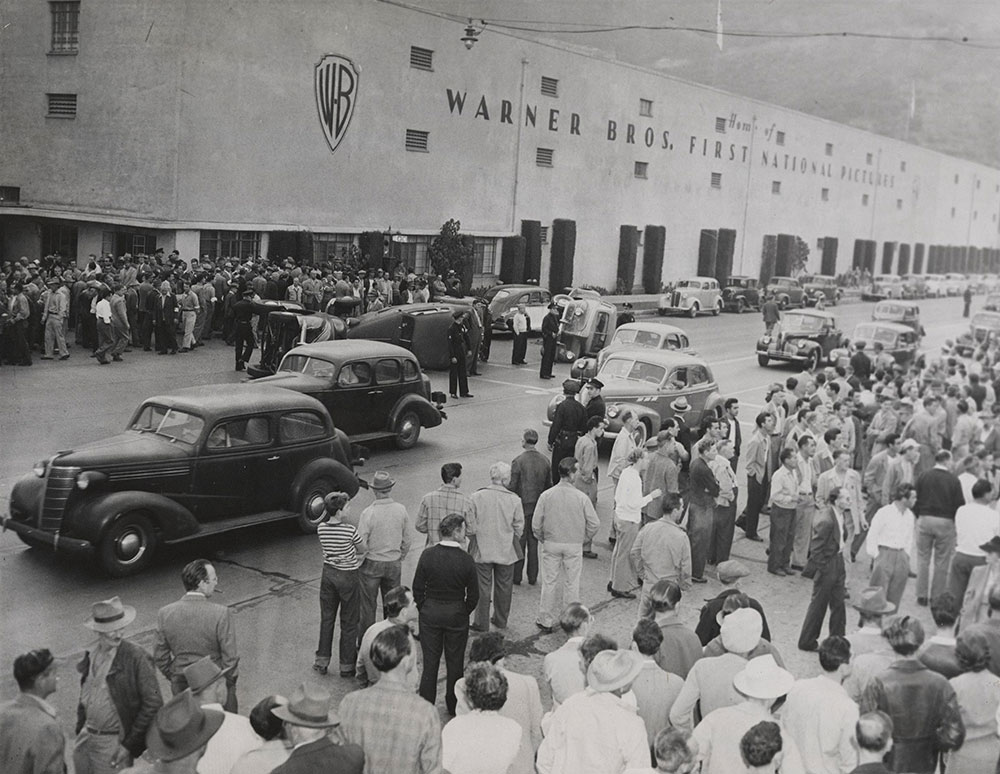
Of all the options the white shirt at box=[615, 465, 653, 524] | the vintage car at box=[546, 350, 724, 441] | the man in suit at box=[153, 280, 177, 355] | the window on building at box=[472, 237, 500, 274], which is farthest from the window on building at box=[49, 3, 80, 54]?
the white shirt at box=[615, 465, 653, 524]

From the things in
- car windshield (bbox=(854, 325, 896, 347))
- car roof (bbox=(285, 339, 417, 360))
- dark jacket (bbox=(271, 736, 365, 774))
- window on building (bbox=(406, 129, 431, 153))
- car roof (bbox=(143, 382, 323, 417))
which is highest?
window on building (bbox=(406, 129, 431, 153))

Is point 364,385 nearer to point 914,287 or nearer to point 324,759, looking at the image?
point 324,759

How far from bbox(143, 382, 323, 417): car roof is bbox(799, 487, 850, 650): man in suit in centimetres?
589

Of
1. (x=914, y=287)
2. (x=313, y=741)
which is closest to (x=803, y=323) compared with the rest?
(x=313, y=741)

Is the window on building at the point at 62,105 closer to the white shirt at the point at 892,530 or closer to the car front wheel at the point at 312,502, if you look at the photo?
the car front wheel at the point at 312,502

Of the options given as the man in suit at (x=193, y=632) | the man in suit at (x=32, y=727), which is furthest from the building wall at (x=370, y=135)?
the man in suit at (x=32, y=727)

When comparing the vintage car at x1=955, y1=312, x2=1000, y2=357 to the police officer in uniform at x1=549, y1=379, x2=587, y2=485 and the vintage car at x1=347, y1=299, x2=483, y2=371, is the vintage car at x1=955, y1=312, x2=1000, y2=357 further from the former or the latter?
the police officer in uniform at x1=549, y1=379, x2=587, y2=485

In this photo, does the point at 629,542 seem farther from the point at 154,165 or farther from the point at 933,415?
the point at 154,165

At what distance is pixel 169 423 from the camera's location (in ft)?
34.4

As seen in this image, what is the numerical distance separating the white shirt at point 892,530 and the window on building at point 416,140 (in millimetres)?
25975

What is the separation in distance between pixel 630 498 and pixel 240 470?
430 centimetres

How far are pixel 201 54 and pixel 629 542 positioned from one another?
68.4ft

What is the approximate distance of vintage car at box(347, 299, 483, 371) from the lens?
70.2 feet

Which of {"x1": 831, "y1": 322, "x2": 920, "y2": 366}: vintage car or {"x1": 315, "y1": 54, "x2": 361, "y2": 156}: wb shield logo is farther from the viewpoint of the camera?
{"x1": 315, "y1": 54, "x2": 361, "y2": 156}: wb shield logo
